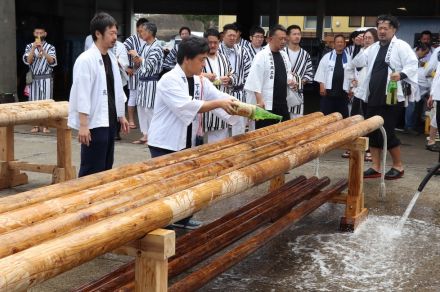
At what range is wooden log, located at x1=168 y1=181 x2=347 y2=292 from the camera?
3.06 metres

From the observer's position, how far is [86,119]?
14.9 feet

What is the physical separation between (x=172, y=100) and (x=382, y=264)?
1.91 metres

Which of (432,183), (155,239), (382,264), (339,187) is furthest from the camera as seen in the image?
(432,183)

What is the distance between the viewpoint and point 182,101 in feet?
13.6

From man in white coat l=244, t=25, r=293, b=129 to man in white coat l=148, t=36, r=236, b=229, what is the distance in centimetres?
193

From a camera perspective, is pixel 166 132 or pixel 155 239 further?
pixel 166 132

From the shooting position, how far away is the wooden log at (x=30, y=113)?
5.11 m

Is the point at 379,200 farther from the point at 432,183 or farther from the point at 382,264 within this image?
the point at 382,264

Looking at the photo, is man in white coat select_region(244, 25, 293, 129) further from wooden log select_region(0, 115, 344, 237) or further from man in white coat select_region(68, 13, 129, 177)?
wooden log select_region(0, 115, 344, 237)

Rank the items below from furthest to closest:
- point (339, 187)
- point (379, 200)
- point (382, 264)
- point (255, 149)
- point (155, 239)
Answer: point (379, 200) → point (339, 187) → point (382, 264) → point (255, 149) → point (155, 239)

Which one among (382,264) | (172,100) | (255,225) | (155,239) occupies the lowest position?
(382,264)

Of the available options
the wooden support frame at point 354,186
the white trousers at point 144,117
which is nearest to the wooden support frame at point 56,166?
the white trousers at point 144,117

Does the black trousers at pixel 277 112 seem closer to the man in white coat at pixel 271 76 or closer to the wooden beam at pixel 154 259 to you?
the man in white coat at pixel 271 76

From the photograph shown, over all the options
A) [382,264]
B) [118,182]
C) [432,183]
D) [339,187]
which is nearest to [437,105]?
[432,183]
